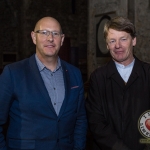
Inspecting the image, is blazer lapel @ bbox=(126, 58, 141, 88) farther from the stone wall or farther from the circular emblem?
the stone wall

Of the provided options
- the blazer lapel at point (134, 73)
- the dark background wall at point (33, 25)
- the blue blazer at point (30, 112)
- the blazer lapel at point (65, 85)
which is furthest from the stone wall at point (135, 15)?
the dark background wall at point (33, 25)

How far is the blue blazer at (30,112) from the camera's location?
1.89 m

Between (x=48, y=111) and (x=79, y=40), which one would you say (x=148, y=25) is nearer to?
(x=48, y=111)

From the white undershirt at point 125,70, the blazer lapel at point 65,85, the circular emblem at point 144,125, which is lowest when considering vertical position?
the circular emblem at point 144,125

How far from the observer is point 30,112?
74.7 inches

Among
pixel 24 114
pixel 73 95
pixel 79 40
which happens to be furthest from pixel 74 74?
pixel 79 40

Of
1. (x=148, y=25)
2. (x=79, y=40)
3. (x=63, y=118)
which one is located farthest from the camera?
(x=79, y=40)

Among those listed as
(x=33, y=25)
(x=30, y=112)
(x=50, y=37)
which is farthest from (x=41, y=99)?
(x=33, y=25)

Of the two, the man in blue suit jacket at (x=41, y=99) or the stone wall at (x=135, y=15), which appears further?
the stone wall at (x=135, y=15)

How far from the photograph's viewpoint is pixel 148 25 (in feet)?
14.8

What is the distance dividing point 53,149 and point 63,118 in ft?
0.74

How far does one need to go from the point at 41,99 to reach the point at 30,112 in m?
0.11

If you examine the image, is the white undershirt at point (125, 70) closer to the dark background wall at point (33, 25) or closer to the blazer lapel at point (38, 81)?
the blazer lapel at point (38, 81)

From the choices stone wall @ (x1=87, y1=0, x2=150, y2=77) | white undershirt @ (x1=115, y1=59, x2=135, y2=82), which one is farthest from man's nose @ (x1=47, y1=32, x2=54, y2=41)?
stone wall @ (x1=87, y1=0, x2=150, y2=77)
